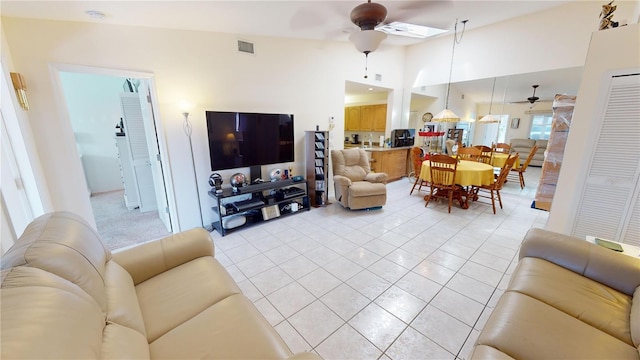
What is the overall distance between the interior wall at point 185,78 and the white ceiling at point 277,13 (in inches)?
5.9

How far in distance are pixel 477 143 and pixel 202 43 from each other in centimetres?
702

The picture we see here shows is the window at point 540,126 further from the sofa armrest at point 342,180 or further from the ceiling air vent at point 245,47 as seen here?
the ceiling air vent at point 245,47

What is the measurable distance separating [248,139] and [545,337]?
343 cm

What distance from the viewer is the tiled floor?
1668 millimetres

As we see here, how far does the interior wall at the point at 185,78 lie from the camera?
7.45ft

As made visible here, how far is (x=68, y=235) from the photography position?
1.18 m

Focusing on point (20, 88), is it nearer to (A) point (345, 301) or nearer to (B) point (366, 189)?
(A) point (345, 301)

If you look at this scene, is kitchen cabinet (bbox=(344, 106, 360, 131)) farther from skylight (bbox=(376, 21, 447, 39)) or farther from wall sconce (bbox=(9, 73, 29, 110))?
wall sconce (bbox=(9, 73, 29, 110))

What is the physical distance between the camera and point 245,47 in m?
3.38

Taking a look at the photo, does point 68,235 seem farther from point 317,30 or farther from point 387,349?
point 317,30

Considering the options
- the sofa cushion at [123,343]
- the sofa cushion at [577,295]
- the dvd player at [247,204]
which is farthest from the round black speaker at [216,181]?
the sofa cushion at [577,295]

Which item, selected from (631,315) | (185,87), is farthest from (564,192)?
(185,87)

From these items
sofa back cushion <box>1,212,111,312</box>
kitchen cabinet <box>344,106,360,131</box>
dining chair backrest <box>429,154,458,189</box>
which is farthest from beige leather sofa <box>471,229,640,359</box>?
kitchen cabinet <box>344,106,360,131</box>

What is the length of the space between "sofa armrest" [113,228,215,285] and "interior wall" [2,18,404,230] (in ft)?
5.36
